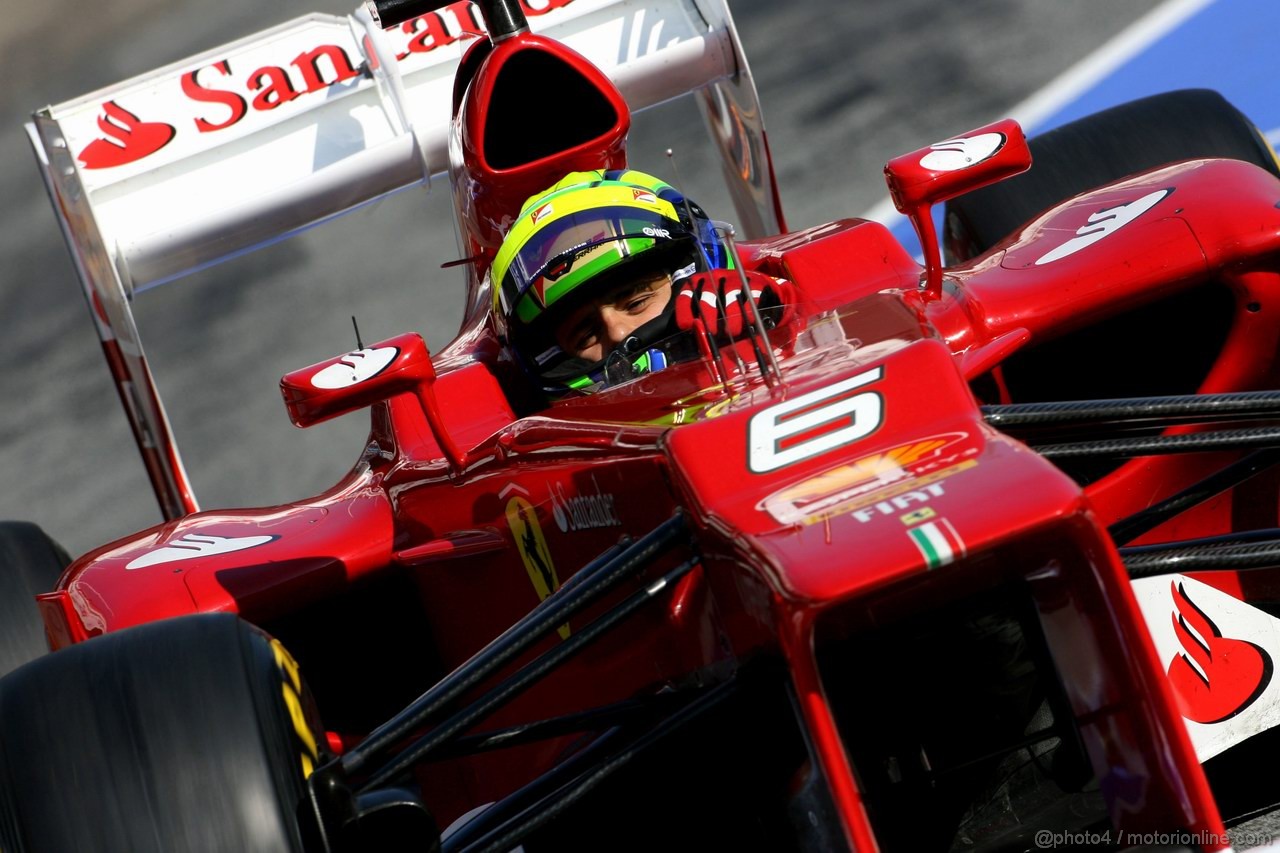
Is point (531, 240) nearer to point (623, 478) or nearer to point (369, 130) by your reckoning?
point (623, 478)

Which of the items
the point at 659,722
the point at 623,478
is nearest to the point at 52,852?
the point at 659,722

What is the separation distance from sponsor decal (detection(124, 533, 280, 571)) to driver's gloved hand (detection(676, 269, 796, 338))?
44.2 inches

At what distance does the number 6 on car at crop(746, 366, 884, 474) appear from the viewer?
2.42 m

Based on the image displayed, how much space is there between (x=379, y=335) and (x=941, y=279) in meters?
5.22

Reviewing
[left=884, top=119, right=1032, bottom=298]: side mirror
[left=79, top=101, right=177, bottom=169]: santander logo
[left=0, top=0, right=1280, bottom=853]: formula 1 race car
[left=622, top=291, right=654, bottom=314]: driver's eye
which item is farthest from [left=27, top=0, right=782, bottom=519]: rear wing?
[left=884, top=119, right=1032, bottom=298]: side mirror

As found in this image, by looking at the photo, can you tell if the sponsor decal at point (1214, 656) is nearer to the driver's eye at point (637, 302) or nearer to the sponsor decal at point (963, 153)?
the sponsor decal at point (963, 153)

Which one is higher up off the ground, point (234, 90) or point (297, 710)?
point (234, 90)

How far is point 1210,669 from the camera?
2.83 metres

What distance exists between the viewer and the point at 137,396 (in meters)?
5.32

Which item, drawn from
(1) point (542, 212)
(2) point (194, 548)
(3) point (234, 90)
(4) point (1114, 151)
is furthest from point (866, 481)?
(3) point (234, 90)

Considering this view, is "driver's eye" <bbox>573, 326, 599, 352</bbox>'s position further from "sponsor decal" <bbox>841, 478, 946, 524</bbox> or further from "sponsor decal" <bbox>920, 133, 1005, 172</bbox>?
"sponsor decal" <bbox>841, 478, 946, 524</bbox>

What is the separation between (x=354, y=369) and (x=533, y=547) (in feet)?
1.73

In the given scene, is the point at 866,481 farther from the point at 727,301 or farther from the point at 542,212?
the point at 542,212

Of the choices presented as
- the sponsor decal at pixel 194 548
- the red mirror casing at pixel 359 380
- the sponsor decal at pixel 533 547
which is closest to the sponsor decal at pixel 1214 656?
the sponsor decal at pixel 533 547
